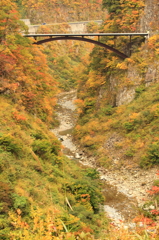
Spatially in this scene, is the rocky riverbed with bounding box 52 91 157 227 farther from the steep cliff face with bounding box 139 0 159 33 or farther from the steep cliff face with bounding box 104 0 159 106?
the steep cliff face with bounding box 139 0 159 33

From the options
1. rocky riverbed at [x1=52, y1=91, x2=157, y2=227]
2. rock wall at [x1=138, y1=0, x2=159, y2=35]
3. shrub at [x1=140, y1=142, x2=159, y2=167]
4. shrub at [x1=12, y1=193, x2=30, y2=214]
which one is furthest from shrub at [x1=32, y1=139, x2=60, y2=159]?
rock wall at [x1=138, y1=0, x2=159, y2=35]

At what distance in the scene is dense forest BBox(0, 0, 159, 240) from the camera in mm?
8469

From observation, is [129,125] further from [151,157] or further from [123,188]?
[123,188]

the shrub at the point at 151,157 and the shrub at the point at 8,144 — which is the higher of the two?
the shrub at the point at 8,144

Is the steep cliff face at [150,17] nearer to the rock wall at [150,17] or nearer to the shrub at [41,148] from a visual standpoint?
the rock wall at [150,17]

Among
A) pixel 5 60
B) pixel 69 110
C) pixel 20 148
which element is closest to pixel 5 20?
pixel 5 60

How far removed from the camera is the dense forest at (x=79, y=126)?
8.47 m

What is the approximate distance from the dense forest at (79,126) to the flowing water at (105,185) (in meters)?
0.72

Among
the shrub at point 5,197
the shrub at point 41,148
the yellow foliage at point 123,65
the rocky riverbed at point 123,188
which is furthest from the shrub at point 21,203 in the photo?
the yellow foliage at point 123,65

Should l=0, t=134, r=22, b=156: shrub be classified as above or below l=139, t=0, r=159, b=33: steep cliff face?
below

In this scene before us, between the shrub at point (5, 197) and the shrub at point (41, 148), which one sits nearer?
the shrub at point (5, 197)

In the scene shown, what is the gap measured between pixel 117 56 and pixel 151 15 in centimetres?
552

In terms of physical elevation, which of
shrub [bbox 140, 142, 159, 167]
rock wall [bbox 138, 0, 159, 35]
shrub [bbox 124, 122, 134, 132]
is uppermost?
rock wall [bbox 138, 0, 159, 35]

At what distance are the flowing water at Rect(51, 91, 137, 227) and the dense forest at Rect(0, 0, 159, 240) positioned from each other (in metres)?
0.72
